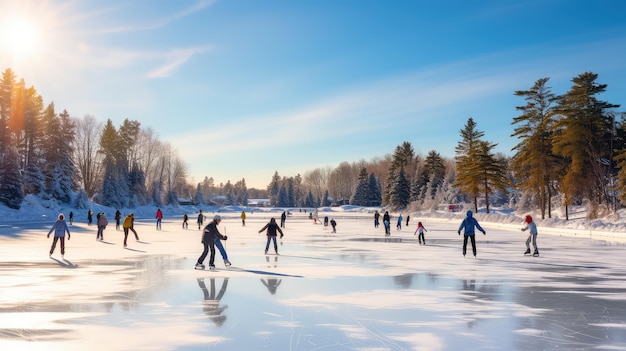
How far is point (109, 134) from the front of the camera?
78.4 m

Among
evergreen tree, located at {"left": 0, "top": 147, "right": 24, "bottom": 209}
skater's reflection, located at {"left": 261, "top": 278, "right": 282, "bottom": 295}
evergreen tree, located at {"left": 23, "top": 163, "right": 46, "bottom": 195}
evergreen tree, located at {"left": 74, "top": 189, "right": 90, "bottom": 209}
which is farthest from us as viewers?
evergreen tree, located at {"left": 74, "top": 189, "right": 90, "bottom": 209}

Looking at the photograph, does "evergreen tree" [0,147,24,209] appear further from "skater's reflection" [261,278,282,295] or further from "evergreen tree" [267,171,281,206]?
"evergreen tree" [267,171,281,206]

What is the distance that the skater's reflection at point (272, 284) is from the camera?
9355mm

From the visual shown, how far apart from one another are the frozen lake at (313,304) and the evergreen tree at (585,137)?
2839 centimetres

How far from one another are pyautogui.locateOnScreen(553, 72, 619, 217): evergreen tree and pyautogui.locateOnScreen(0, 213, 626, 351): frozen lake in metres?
28.4

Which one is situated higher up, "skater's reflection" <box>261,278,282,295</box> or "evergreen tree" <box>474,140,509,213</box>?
"evergreen tree" <box>474,140,509,213</box>

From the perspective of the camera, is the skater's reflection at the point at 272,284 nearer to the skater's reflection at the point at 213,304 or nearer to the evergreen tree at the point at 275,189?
the skater's reflection at the point at 213,304

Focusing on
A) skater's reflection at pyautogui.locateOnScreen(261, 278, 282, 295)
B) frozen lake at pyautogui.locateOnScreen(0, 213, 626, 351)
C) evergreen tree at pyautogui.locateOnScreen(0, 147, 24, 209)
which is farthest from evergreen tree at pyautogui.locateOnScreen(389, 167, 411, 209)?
skater's reflection at pyautogui.locateOnScreen(261, 278, 282, 295)

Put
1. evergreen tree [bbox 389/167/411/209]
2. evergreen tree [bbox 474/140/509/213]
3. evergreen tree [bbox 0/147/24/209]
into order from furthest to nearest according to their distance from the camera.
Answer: evergreen tree [bbox 389/167/411/209], evergreen tree [bbox 474/140/509/213], evergreen tree [bbox 0/147/24/209]

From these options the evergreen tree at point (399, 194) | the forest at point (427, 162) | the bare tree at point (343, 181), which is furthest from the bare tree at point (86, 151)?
the bare tree at point (343, 181)

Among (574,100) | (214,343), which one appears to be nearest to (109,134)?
(574,100)

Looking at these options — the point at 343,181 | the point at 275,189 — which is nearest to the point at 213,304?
the point at 275,189

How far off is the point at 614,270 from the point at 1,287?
14571 millimetres

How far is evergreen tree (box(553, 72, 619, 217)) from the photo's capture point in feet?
130
